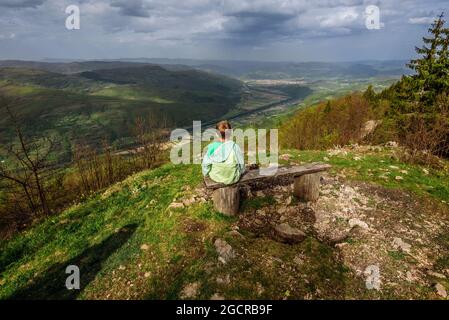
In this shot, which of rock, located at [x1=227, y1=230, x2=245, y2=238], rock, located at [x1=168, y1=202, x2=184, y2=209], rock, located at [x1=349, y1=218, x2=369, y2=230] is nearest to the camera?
rock, located at [x1=227, y1=230, x2=245, y2=238]

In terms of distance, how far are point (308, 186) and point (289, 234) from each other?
7.16ft

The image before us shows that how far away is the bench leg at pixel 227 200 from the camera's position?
308 inches

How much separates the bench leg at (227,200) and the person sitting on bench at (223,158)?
0.28 m

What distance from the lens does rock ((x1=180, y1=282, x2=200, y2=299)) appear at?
543 centimetres

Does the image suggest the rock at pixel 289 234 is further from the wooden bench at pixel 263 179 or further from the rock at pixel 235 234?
the wooden bench at pixel 263 179

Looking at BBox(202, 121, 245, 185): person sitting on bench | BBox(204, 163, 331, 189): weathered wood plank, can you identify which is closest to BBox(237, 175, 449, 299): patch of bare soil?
BBox(204, 163, 331, 189): weathered wood plank

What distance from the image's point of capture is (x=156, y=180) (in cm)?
1234

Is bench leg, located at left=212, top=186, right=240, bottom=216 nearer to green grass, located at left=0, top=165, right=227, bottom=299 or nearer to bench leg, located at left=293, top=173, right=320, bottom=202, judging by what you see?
green grass, located at left=0, top=165, right=227, bottom=299

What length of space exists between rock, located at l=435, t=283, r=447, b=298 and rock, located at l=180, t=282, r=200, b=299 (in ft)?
15.2

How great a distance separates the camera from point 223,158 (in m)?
7.50

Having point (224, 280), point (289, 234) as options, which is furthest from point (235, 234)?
point (224, 280)

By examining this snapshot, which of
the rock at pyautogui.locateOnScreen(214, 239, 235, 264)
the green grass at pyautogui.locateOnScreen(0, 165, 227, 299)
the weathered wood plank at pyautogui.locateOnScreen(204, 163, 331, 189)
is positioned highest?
the weathered wood plank at pyautogui.locateOnScreen(204, 163, 331, 189)

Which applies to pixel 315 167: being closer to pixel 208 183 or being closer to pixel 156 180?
pixel 208 183
